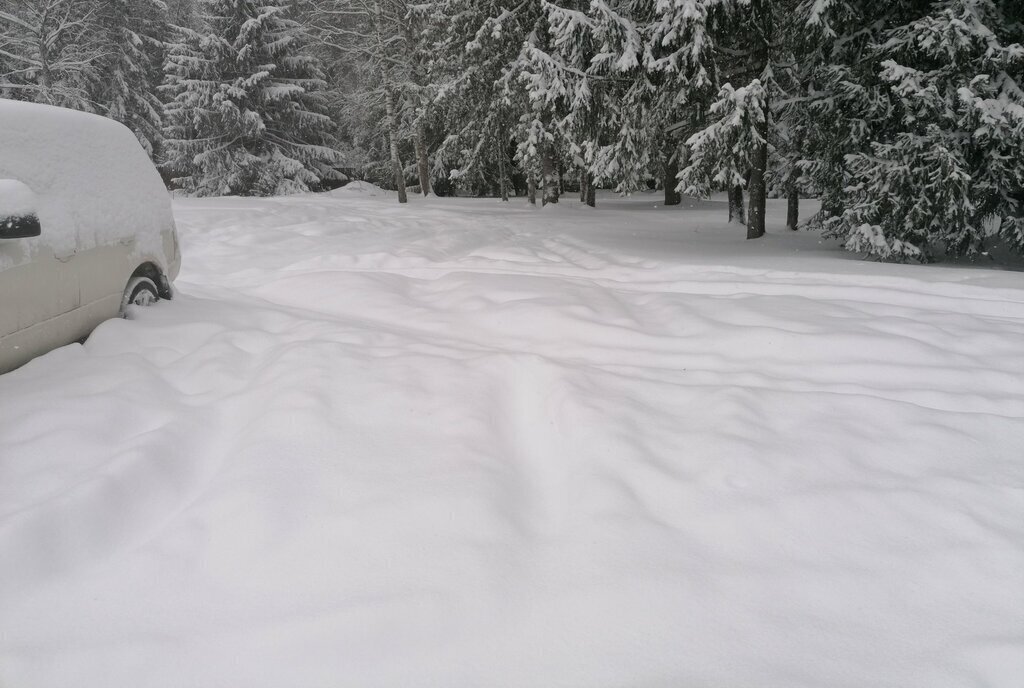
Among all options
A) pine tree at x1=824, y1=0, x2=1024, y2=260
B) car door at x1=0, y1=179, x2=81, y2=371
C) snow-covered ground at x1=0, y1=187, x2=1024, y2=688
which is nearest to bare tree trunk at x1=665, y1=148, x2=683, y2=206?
pine tree at x1=824, y1=0, x2=1024, y2=260

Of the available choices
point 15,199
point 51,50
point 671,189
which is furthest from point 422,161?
point 15,199

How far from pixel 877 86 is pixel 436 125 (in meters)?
15.0

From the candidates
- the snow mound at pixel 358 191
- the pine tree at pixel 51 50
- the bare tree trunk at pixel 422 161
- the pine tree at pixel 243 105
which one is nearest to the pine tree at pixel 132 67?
the pine tree at pixel 51 50

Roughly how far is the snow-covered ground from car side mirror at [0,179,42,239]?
99 cm

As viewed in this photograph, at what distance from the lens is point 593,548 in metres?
2.97

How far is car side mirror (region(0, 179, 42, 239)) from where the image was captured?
151 inches

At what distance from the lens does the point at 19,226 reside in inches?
153

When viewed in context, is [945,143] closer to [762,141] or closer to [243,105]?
[762,141]

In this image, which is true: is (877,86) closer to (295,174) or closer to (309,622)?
(309,622)

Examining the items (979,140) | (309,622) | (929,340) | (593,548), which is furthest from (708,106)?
(309,622)

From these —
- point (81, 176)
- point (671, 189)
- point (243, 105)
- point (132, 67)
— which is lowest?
point (81, 176)

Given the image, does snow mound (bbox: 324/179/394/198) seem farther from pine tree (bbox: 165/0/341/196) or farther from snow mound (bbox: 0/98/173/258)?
snow mound (bbox: 0/98/173/258)

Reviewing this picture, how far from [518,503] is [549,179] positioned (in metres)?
19.3

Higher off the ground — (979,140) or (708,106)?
(708,106)
